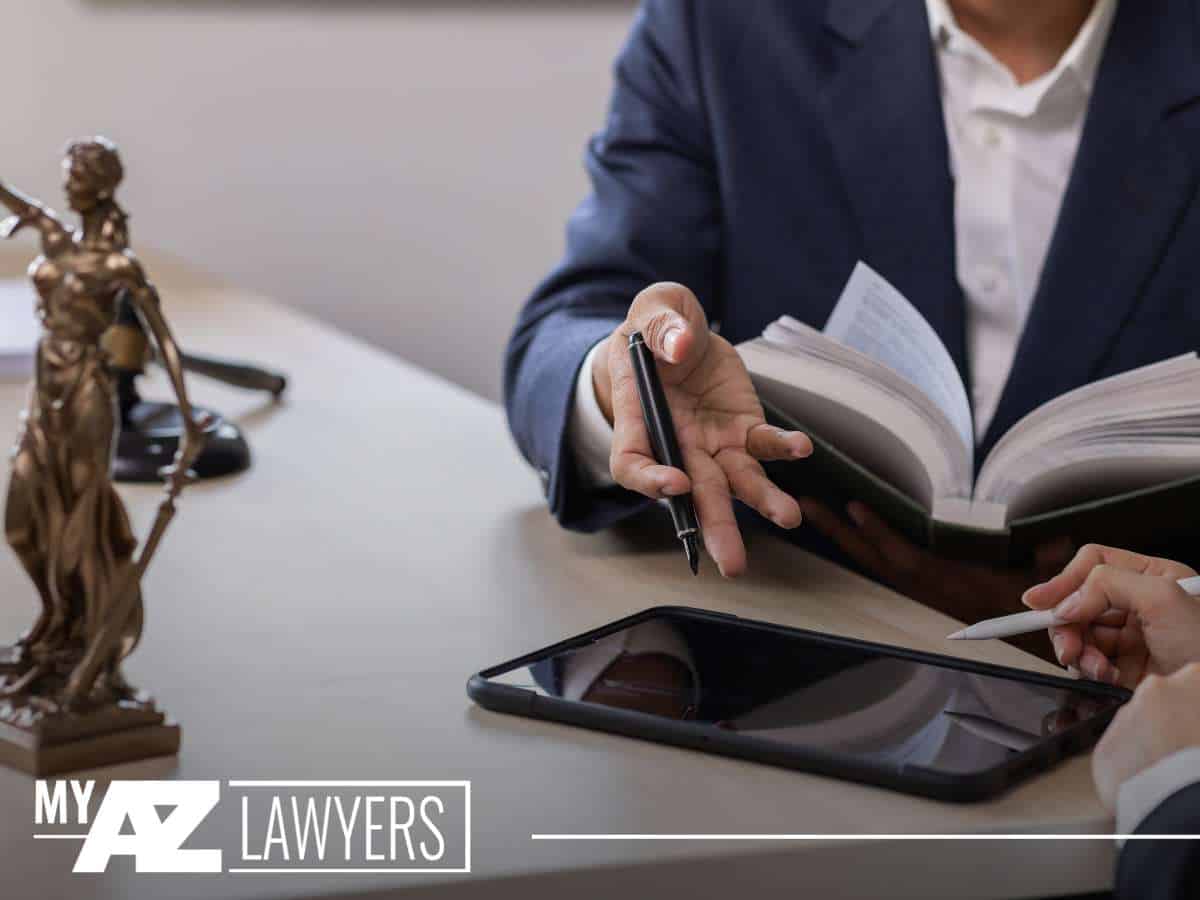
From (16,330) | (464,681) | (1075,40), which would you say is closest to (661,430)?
(464,681)

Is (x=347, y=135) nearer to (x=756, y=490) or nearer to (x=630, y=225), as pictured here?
(x=630, y=225)

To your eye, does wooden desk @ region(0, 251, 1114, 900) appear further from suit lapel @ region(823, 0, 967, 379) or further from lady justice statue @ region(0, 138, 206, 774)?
suit lapel @ region(823, 0, 967, 379)

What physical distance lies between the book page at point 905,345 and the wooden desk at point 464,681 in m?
0.12

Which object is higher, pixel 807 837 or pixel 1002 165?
pixel 1002 165

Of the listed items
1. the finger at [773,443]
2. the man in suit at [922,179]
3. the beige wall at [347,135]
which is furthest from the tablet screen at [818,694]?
the beige wall at [347,135]

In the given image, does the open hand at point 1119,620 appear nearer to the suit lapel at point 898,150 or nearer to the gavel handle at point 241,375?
the suit lapel at point 898,150

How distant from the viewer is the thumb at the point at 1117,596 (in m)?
0.69

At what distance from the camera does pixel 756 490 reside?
2.63 feet

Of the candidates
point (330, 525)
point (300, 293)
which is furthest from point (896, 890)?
point (300, 293)

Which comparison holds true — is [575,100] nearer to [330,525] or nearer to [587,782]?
[330,525]

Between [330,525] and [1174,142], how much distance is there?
0.69m

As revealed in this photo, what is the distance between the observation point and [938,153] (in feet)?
3.94

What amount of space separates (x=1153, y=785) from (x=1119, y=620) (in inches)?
6.7

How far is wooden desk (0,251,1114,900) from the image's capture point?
1.74ft
